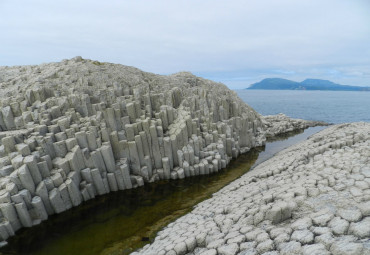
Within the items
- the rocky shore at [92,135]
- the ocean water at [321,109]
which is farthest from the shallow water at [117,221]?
the ocean water at [321,109]

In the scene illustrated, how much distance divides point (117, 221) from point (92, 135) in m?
4.93

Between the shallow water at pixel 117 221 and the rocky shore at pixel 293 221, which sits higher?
the rocky shore at pixel 293 221

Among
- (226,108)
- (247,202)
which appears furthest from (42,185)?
(226,108)

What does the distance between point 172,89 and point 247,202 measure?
11.3 m

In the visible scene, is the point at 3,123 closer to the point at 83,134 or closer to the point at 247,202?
the point at 83,134

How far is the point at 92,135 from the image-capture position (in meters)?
11.5

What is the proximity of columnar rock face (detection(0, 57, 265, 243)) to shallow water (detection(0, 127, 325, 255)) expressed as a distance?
604 mm

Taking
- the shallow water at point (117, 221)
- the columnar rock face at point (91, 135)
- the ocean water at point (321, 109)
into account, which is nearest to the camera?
the shallow water at point (117, 221)

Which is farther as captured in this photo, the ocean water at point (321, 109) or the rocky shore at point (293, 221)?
the ocean water at point (321, 109)

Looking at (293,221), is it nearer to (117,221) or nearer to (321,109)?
(117,221)

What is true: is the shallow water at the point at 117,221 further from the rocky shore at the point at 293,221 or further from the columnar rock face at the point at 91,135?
the rocky shore at the point at 293,221

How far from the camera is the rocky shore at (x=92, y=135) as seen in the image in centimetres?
924

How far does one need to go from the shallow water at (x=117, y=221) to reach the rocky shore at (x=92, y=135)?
1.87 feet

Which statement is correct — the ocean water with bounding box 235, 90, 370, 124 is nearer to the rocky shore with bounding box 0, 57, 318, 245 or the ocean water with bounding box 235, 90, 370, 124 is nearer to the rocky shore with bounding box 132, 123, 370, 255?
the rocky shore with bounding box 0, 57, 318, 245
